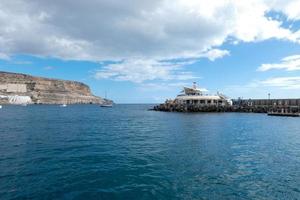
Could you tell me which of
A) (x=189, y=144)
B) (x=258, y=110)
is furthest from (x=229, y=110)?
(x=189, y=144)

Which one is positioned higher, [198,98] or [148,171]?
[198,98]

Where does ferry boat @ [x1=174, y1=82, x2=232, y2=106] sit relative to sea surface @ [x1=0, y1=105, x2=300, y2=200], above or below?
above

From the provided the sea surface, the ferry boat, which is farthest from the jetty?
the sea surface

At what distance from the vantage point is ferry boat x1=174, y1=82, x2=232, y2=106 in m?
97.8

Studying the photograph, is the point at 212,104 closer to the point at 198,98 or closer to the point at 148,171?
the point at 198,98

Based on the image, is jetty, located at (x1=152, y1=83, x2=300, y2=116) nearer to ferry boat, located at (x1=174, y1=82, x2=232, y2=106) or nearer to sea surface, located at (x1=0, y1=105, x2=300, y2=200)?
ferry boat, located at (x1=174, y1=82, x2=232, y2=106)

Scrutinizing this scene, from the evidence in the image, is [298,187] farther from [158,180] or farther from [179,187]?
[158,180]

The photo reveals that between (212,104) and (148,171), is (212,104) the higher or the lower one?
the higher one

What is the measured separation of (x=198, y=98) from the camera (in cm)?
9775

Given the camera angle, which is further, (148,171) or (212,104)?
(212,104)

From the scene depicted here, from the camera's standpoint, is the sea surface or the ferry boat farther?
the ferry boat

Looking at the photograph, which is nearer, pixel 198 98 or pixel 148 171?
pixel 148 171

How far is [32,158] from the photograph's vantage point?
20156 millimetres

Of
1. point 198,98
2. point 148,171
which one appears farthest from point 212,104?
point 148,171
